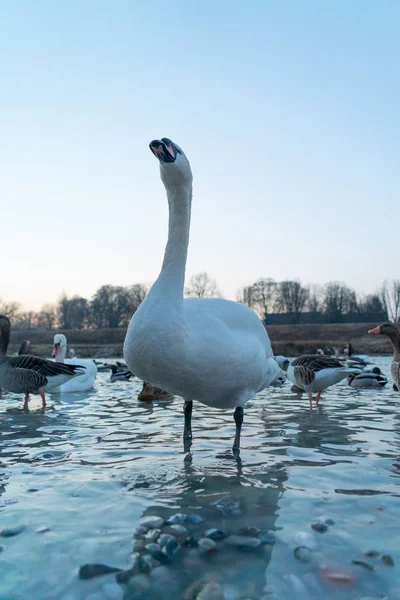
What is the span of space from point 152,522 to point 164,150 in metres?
2.92

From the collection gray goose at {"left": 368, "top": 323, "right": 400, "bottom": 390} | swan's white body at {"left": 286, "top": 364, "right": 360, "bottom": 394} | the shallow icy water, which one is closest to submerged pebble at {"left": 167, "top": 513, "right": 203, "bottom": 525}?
the shallow icy water

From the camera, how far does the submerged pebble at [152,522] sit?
3080 millimetres

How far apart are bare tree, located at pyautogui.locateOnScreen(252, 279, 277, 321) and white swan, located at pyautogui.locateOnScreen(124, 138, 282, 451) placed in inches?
3738

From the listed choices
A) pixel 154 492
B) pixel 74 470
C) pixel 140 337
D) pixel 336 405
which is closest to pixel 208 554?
pixel 154 492

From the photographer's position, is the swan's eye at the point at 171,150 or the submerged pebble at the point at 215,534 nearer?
the submerged pebble at the point at 215,534

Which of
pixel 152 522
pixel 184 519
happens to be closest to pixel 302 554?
pixel 184 519

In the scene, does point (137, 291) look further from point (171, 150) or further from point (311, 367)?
point (171, 150)

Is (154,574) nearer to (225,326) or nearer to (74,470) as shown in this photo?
(74,470)

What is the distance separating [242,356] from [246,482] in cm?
111

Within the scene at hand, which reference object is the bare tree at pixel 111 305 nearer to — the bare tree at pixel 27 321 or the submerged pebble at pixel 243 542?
the bare tree at pixel 27 321

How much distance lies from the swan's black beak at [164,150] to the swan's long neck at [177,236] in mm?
416

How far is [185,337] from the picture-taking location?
159 inches

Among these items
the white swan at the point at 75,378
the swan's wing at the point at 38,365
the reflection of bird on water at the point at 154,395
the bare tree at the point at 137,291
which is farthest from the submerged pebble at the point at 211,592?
the bare tree at the point at 137,291

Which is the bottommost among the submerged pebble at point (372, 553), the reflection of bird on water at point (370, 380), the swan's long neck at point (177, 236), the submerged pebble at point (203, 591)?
the reflection of bird on water at point (370, 380)
